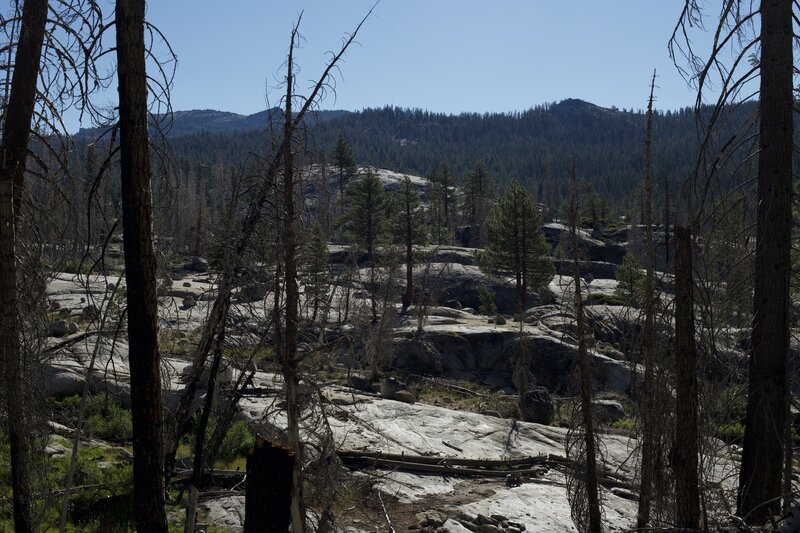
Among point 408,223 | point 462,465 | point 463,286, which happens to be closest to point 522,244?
point 408,223

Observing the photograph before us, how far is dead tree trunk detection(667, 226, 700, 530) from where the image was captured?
18.9ft

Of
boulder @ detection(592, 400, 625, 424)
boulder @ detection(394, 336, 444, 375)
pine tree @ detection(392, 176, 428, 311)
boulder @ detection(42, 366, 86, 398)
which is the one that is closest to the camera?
boulder @ detection(42, 366, 86, 398)

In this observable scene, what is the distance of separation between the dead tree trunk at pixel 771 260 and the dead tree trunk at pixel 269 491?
4177 mm

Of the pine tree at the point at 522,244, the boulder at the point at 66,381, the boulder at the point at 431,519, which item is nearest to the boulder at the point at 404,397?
the boulder at the point at 66,381

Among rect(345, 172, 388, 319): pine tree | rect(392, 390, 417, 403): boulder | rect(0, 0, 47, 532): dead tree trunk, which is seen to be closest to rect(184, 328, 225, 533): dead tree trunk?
rect(0, 0, 47, 532): dead tree trunk

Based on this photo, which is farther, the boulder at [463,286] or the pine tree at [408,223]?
the boulder at [463,286]

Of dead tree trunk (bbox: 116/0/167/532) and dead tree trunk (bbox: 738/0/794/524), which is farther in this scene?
dead tree trunk (bbox: 738/0/794/524)

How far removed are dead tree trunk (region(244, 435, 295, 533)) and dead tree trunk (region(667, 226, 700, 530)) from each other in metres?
3.28

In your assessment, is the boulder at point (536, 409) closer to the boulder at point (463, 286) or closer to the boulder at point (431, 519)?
the boulder at point (431, 519)

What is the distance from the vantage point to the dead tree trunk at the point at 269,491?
186 inches

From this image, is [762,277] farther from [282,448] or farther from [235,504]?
[235,504]

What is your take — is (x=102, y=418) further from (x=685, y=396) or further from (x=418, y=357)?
(x=418, y=357)

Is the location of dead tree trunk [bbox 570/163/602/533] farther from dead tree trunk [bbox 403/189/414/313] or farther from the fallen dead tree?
dead tree trunk [bbox 403/189/414/313]

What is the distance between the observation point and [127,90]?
5539mm
